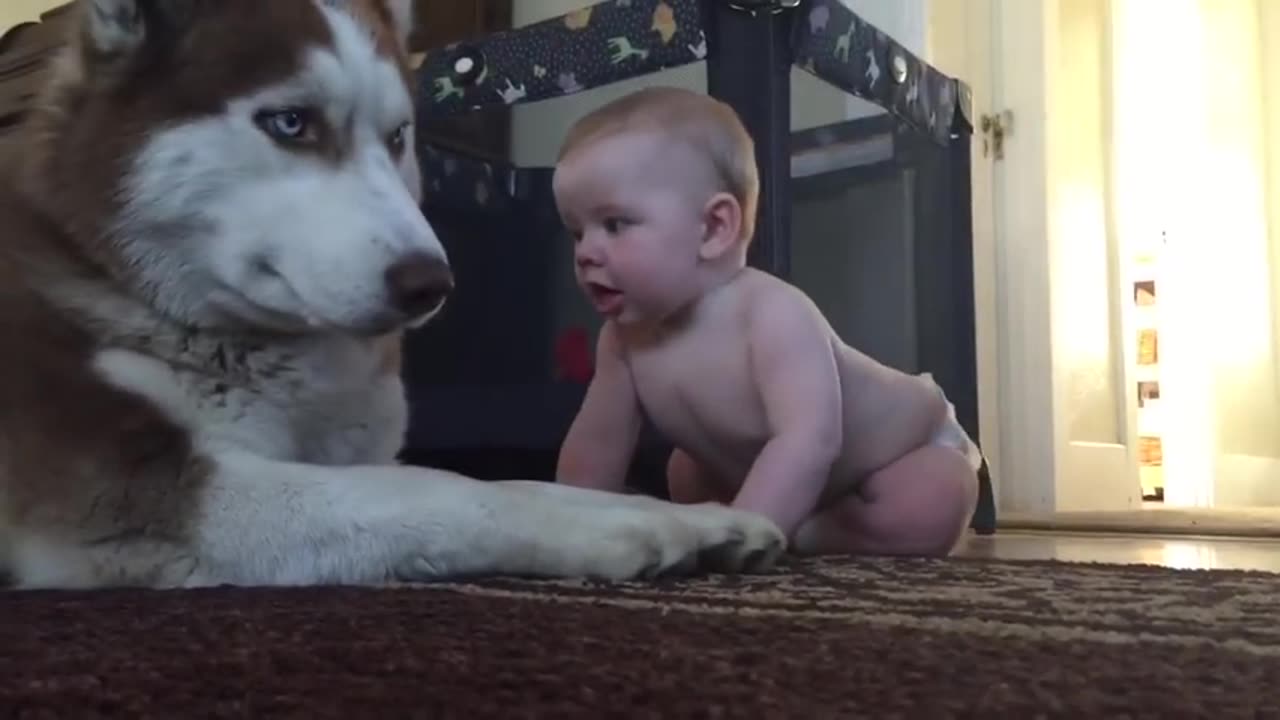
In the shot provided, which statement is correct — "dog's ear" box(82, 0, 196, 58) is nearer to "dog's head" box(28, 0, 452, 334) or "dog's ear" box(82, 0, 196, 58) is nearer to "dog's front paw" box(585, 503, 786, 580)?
"dog's head" box(28, 0, 452, 334)

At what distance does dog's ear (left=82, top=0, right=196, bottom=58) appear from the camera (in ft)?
3.16

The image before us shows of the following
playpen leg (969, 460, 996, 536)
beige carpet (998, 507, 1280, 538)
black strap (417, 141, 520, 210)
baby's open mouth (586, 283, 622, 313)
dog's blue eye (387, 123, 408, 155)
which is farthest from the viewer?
beige carpet (998, 507, 1280, 538)

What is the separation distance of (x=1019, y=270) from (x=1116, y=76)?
102 centimetres

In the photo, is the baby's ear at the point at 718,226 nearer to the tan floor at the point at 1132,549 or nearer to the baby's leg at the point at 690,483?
the baby's leg at the point at 690,483

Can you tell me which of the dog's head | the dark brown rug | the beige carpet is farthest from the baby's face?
the beige carpet

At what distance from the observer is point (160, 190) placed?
96cm

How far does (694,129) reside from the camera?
132 cm

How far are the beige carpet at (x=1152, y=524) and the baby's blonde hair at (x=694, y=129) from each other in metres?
1.26

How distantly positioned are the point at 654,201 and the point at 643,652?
2.44ft

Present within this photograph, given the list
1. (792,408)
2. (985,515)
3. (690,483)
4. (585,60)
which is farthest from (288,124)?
(985,515)

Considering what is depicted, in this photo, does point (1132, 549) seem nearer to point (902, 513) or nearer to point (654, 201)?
point (902, 513)

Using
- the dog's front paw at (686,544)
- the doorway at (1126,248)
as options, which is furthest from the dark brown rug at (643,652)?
the doorway at (1126,248)

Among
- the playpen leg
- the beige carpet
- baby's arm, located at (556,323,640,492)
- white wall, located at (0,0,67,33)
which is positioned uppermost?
white wall, located at (0,0,67,33)

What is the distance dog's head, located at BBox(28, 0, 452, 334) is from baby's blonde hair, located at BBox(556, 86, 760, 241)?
365mm
